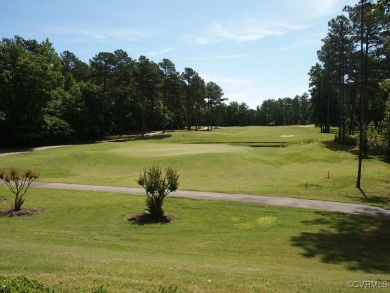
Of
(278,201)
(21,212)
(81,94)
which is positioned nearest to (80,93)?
(81,94)

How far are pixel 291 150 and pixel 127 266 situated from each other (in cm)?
3970

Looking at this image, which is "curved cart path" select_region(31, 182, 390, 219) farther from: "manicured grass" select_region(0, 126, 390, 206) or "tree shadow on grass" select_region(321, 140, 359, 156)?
"tree shadow on grass" select_region(321, 140, 359, 156)

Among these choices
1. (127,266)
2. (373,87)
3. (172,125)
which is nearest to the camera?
(127,266)

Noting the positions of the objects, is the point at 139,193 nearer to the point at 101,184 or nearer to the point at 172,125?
the point at 101,184

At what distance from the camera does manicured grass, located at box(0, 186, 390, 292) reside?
8039 millimetres

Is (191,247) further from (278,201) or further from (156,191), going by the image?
(278,201)

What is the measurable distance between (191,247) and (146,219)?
4845 millimetres

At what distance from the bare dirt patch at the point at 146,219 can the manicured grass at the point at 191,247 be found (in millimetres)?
514

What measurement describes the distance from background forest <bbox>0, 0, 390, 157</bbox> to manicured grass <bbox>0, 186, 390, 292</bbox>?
10132 millimetres

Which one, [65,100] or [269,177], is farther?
[65,100]

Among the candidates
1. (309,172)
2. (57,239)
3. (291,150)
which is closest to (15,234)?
(57,239)

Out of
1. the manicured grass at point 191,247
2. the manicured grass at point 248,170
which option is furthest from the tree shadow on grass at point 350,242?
the manicured grass at point 248,170

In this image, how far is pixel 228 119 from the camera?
165m

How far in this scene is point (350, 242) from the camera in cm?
1495
